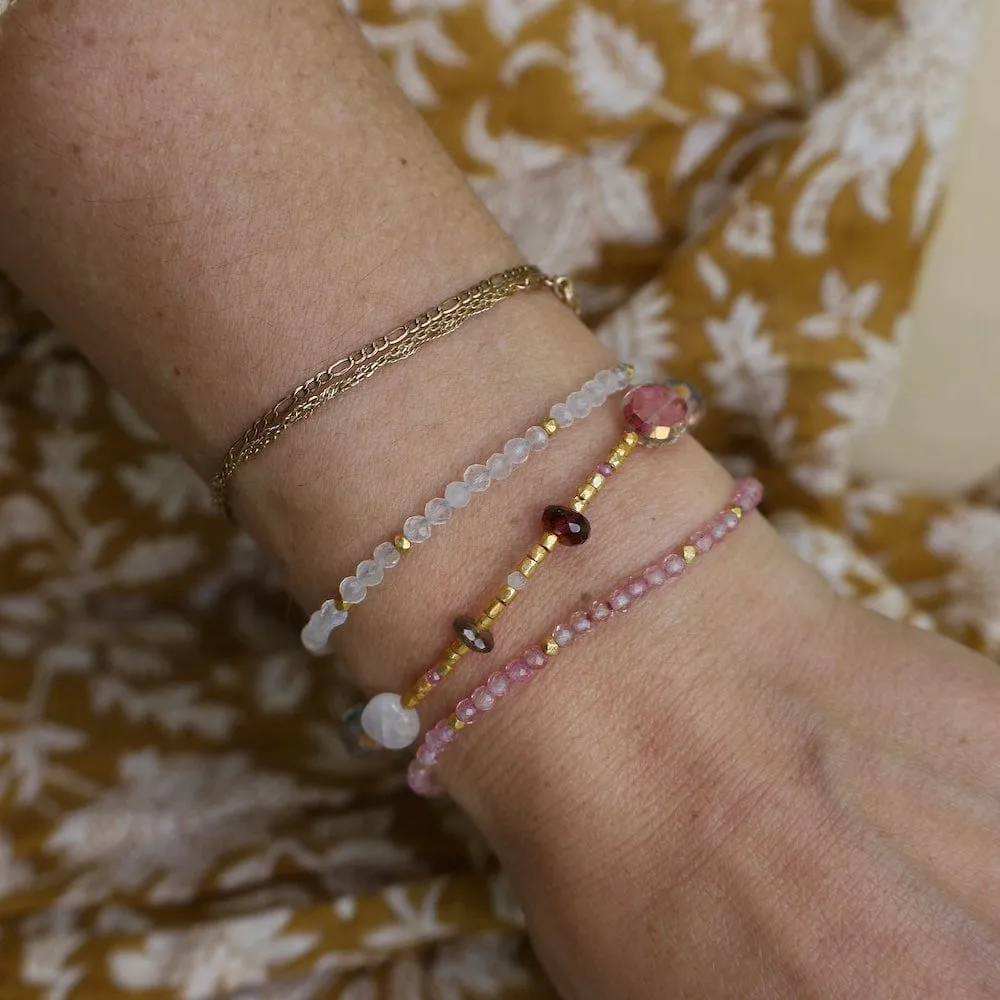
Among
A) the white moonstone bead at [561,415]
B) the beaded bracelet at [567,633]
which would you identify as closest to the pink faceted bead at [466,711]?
the beaded bracelet at [567,633]

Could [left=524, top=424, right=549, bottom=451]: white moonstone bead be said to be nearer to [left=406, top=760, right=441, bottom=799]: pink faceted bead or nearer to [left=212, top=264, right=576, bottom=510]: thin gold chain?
[left=212, top=264, right=576, bottom=510]: thin gold chain

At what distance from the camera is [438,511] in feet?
2.26

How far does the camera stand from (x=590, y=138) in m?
1.03

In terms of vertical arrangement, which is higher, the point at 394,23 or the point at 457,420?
the point at 394,23

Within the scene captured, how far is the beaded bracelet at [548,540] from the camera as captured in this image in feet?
2.23

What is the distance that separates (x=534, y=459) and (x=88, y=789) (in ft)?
1.87

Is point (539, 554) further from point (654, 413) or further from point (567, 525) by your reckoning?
point (654, 413)

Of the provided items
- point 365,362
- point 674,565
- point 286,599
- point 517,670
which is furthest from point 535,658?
point 286,599

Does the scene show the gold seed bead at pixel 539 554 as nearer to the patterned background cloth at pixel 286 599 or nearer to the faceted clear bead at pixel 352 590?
the faceted clear bead at pixel 352 590

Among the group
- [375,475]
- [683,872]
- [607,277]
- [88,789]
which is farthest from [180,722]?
[607,277]

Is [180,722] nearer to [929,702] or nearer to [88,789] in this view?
[88,789]

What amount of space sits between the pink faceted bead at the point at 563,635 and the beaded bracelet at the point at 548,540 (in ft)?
0.13

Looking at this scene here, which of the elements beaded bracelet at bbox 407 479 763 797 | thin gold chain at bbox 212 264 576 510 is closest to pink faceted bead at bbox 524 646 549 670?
beaded bracelet at bbox 407 479 763 797

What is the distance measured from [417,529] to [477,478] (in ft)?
0.18
